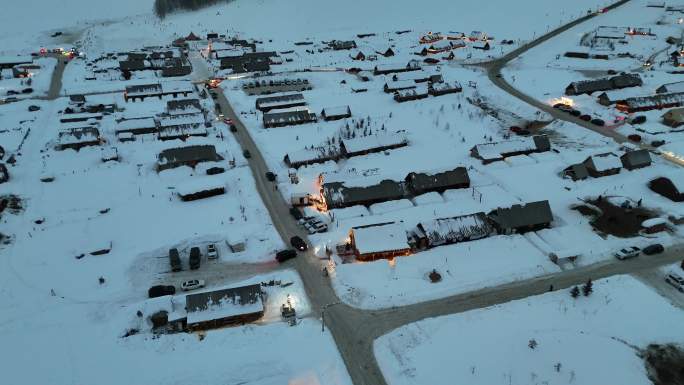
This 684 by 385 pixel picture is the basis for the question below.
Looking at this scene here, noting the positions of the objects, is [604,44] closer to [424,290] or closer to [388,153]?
[388,153]

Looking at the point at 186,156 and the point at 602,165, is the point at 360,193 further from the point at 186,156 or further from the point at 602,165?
the point at 602,165

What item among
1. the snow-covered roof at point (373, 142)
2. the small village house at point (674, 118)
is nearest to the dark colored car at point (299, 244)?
the snow-covered roof at point (373, 142)

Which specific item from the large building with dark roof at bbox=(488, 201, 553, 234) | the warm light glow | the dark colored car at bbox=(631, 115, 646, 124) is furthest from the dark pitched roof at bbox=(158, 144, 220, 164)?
the dark colored car at bbox=(631, 115, 646, 124)

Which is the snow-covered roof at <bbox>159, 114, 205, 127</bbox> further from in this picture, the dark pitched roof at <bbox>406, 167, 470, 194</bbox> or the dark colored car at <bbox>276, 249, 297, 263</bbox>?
the dark colored car at <bbox>276, 249, 297, 263</bbox>

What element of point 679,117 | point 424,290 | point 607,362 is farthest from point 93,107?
point 679,117

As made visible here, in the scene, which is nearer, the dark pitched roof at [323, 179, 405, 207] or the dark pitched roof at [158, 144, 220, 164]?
the dark pitched roof at [323, 179, 405, 207]
